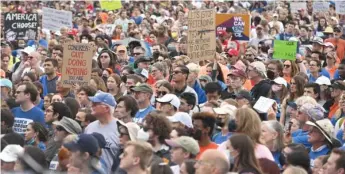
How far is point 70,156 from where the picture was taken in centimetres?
871

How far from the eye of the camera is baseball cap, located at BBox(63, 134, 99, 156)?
28.7ft

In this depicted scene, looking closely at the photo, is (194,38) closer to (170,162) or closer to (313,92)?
(313,92)

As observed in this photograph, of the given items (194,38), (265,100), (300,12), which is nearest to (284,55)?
(194,38)

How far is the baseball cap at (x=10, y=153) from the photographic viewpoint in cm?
824

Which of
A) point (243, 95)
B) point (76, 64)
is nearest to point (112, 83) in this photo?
point (76, 64)

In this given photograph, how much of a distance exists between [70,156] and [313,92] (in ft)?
15.7

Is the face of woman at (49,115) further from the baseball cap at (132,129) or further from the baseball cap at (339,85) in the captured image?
the baseball cap at (339,85)

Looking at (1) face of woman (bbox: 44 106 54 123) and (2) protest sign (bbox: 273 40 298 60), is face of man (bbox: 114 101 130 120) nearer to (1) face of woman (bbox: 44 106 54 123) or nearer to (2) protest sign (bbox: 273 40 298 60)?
(1) face of woman (bbox: 44 106 54 123)

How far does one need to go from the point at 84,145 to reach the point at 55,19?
13426mm

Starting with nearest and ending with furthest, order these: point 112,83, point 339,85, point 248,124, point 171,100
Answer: point 248,124 → point 171,100 → point 339,85 → point 112,83

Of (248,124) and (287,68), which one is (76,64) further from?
(248,124)

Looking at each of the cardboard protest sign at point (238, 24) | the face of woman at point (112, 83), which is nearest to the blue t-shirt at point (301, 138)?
the face of woman at point (112, 83)

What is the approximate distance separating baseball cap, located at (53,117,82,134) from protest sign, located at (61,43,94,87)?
11.6ft

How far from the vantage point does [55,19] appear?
866 inches
